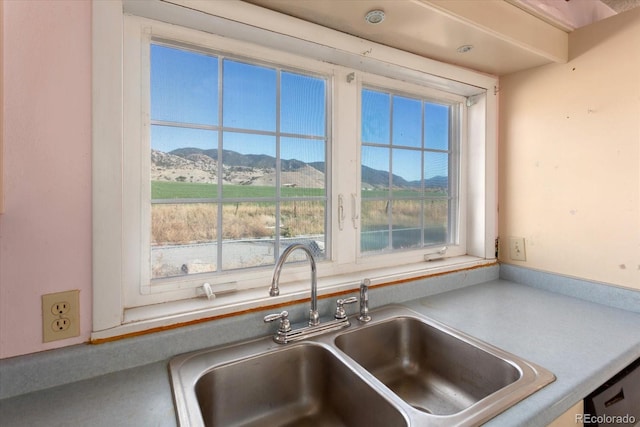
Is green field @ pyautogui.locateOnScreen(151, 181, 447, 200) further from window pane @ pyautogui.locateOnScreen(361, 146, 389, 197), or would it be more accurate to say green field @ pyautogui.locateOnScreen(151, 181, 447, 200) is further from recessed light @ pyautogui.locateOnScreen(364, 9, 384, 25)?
recessed light @ pyautogui.locateOnScreen(364, 9, 384, 25)

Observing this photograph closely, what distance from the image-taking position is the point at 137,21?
38.8 inches

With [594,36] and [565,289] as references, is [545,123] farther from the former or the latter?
[565,289]

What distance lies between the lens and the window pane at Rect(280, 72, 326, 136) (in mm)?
1284

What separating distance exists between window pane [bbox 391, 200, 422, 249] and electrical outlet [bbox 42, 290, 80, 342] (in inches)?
51.8

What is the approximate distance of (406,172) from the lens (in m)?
1.65

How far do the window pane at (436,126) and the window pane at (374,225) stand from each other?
0.49 meters

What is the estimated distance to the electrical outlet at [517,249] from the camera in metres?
1.64

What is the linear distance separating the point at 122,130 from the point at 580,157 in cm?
187

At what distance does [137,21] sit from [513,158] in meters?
1.83

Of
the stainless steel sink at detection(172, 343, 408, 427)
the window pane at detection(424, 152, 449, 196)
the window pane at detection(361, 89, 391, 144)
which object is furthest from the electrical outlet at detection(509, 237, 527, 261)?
the stainless steel sink at detection(172, 343, 408, 427)

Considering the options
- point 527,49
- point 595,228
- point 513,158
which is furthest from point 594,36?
point 595,228
